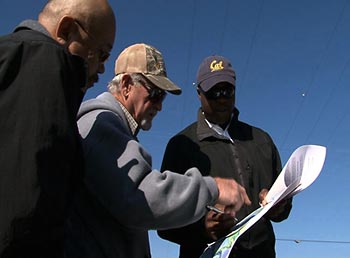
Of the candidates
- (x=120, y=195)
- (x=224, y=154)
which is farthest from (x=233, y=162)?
(x=120, y=195)

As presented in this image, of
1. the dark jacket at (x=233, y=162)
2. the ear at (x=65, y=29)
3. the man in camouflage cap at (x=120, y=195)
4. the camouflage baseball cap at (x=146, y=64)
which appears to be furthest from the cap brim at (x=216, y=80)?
the ear at (x=65, y=29)

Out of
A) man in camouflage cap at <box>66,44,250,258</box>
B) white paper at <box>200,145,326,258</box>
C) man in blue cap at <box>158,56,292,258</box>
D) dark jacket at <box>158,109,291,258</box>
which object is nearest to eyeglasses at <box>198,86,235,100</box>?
man in blue cap at <box>158,56,292,258</box>

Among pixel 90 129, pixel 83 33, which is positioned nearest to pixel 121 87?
pixel 90 129

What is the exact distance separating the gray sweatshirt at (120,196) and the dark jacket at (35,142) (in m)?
0.30

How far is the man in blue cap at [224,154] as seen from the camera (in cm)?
206

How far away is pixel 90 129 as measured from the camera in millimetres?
1275

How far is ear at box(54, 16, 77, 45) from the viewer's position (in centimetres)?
109

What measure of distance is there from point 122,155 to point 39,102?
17.0 inches

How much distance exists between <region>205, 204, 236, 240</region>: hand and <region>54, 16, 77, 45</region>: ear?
0.77 metres

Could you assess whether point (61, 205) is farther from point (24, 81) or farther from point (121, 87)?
point (121, 87)

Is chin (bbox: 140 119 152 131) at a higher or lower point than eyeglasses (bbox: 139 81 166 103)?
lower

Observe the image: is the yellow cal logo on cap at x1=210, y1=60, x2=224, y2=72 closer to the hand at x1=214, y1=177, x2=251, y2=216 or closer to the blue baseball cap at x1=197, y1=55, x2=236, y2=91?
the blue baseball cap at x1=197, y1=55, x2=236, y2=91

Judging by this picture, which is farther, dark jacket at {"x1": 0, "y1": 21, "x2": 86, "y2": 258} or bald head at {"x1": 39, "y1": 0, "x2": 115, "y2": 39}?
bald head at {"x1": 39, "y1": 0, "x2": 115, "y2": 39}

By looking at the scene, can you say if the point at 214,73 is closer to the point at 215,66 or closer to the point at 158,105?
the point at 215,66
